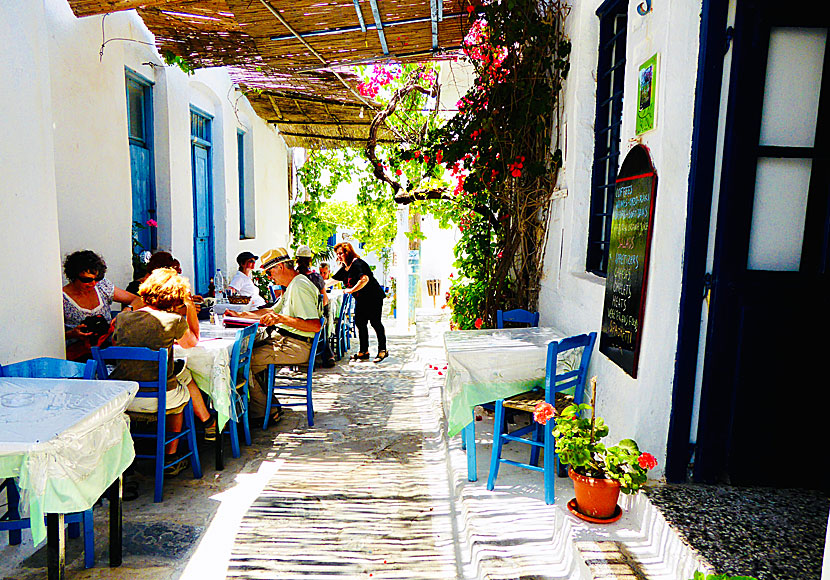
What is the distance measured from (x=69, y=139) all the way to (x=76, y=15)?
0.90 meters

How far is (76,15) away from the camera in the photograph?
4312 millimetres

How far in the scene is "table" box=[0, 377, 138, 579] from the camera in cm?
208

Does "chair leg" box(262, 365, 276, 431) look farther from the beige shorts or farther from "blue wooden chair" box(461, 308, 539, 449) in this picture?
"blue wooden chair" box(461, 308, 539, 449)

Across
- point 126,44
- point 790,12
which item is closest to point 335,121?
point 126,44

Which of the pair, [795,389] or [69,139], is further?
[69,139]

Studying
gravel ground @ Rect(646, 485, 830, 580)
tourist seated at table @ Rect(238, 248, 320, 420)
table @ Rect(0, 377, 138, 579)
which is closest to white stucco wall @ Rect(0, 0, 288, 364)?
table @ Rect(0, 377, 138, 579)

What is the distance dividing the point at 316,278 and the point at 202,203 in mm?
1911

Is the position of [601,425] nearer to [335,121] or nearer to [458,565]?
[458,565]

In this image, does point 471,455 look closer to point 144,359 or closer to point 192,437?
point 192,437

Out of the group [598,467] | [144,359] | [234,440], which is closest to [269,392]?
[234,440]

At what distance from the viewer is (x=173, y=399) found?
11.6 feet

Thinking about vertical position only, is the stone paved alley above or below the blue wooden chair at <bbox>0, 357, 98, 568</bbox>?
below

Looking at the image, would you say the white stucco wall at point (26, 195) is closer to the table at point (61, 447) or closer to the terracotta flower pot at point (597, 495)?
the table at point (61, 447)

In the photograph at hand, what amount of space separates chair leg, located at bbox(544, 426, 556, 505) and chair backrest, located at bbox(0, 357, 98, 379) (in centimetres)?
240
